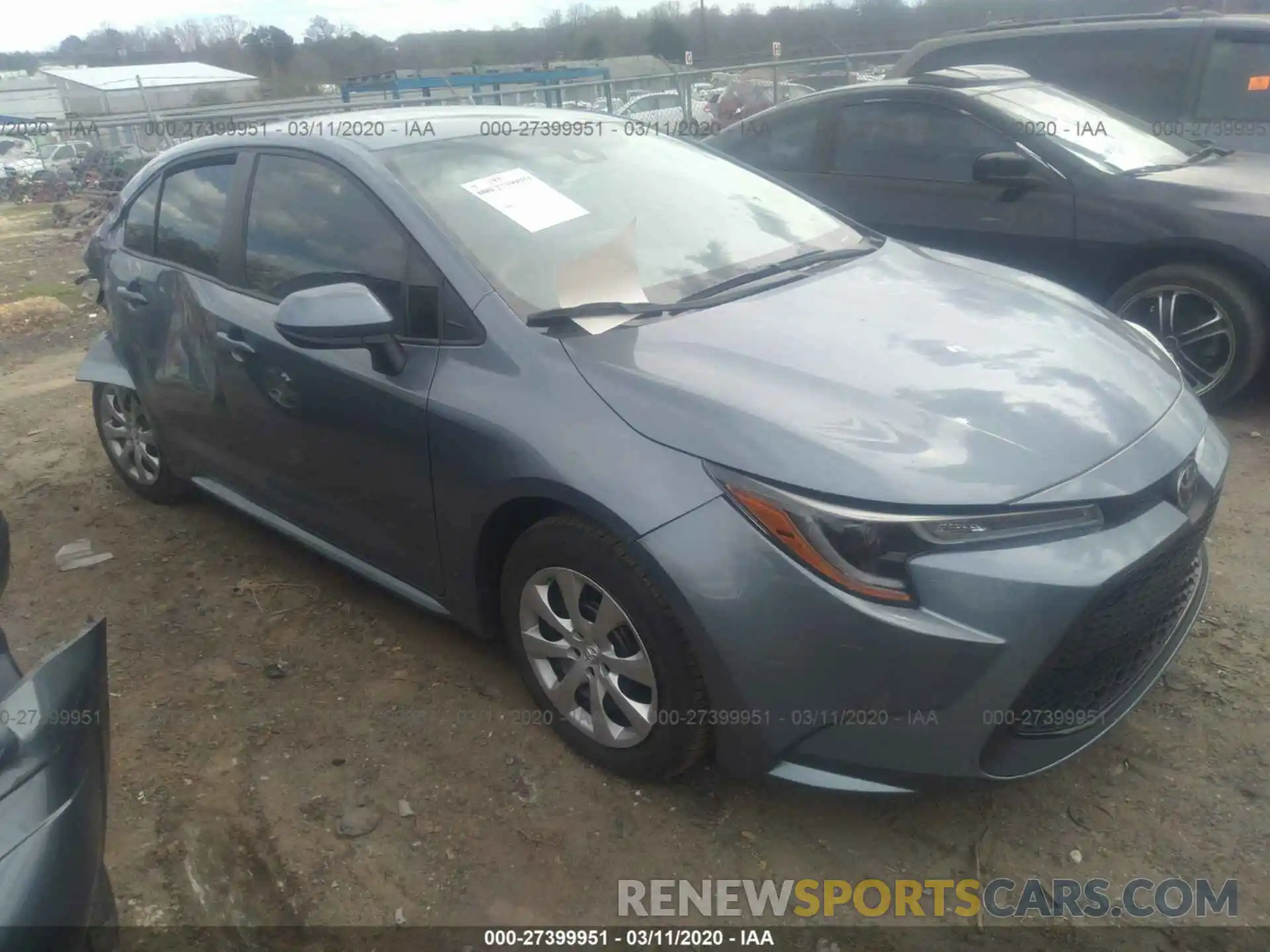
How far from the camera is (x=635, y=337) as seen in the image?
251 centimetres

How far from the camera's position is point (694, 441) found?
2170mm

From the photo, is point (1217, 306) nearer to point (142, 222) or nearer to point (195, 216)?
point (195, 216)

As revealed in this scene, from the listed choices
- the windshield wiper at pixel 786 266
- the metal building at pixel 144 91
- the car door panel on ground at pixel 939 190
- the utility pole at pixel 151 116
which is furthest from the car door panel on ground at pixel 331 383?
the metal building at pixel 144 91

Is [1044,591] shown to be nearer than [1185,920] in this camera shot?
Yes

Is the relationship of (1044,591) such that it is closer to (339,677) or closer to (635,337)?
(635,337)

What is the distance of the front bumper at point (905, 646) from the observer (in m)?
1.96

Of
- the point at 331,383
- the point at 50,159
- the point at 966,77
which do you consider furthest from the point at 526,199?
the point at 50,159

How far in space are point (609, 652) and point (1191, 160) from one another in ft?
15.4

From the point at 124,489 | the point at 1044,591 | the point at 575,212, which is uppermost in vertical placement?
the point at 575,212

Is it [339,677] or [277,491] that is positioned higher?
[277,491]

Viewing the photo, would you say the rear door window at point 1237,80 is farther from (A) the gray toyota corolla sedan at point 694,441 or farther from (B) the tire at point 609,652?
(B) the tire at point 609,652

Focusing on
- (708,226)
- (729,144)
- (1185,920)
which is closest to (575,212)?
(708,226)

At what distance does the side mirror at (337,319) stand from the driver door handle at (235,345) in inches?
25.7

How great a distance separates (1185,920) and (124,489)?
4709 mm
